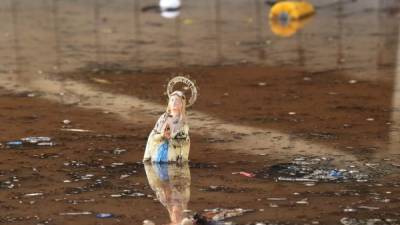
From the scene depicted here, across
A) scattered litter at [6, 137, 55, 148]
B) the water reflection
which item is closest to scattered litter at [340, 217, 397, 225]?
scattered litter at [6, 137, 55, 148]

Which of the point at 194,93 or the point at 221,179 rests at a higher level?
the point at 194,93

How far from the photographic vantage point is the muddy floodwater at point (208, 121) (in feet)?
25.5

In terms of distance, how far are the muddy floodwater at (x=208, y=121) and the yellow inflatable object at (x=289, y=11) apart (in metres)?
0.38

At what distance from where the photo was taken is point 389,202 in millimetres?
7770

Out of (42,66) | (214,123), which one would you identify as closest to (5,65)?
(42,66)

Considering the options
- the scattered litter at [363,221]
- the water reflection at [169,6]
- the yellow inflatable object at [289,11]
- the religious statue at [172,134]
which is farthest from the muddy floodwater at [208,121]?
the water reflection at [169,6]

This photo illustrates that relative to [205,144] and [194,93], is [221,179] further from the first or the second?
[205,144]

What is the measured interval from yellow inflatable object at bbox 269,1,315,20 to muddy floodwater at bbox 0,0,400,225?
384 mm

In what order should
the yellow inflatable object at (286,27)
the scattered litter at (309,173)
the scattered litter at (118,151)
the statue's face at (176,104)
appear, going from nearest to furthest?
the scattered litter at (309,173), the statue's face at (176,104), the scattered litter at (118,151), the yellow inflatable object at (286,27)

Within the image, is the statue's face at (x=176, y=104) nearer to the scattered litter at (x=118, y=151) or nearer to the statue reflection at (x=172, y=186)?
the statue reflection at (x=172, y=186)

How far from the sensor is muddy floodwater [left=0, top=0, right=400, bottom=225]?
7758 millimetres

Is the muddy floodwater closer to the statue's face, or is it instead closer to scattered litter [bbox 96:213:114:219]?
scattered litter [bbox 96:213:114:219]

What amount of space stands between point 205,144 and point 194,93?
50.9 inches

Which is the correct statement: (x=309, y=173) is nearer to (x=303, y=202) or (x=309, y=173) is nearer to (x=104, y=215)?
(x=303, y=202)
